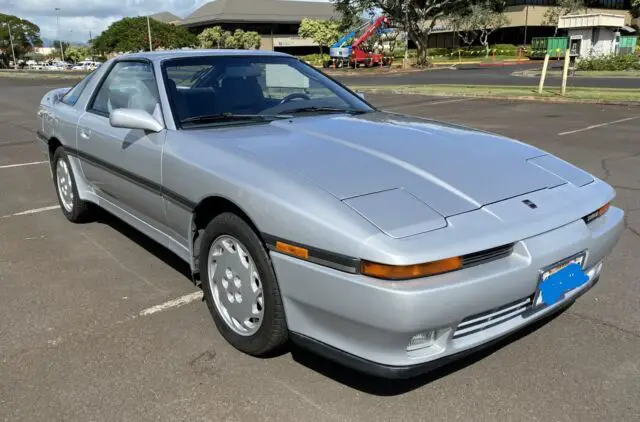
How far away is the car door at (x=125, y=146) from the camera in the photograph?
339 cm

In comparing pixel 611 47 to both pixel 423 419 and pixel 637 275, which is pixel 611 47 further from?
pixel 423 419

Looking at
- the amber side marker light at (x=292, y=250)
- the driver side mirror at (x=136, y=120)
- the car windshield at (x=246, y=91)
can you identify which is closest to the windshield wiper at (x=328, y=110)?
the car windshield at (x=246, y=91)

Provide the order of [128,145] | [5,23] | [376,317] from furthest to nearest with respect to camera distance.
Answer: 1. [5,23]
2. [128,145]
3. [376,317]

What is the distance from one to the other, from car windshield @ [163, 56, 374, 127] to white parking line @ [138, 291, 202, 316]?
1073mm

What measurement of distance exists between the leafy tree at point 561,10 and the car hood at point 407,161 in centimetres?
6473

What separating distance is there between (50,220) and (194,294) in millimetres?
2448

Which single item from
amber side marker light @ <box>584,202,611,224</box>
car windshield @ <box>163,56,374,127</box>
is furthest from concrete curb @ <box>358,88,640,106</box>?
amber side marker light @ <box>584,202,611,224</box>

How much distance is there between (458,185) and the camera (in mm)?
2576

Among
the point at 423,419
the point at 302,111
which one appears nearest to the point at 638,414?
the point at 423,419

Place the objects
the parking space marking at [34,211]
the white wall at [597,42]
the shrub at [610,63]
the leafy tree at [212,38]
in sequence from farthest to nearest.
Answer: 1. the leafy tree at [212,38]
2. the white wall at [597,42]
3. the shrub at [610,63]
4. the parking space marking at [34,211]

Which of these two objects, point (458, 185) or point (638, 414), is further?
point (458, 185)

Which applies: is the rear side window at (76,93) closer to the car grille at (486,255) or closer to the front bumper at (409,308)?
the front bumper at (409,308)

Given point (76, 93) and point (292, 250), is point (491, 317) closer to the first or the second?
point (292, 250)

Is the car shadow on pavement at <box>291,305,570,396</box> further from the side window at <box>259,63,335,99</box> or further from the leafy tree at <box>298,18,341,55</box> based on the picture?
the leafy tree at <box>298,18,341,55</box>
